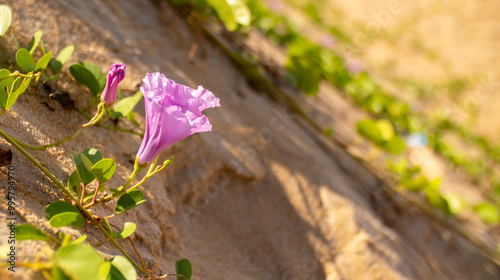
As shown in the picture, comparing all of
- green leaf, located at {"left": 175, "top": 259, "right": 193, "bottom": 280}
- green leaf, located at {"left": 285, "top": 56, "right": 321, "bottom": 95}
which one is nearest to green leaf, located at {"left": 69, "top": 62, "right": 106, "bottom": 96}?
green leaf, located at {"left": 175, "top": 259, "right": 193, "bottom": 280}

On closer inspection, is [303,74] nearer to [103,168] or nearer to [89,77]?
[89,77]

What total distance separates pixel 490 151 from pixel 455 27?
427cm

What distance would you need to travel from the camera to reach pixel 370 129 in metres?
1.95

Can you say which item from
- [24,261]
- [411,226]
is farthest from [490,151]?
[24,261]

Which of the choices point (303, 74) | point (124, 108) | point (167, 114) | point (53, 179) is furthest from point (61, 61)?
point (303, 74)

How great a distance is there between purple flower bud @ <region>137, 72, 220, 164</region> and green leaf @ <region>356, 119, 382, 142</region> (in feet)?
4.50

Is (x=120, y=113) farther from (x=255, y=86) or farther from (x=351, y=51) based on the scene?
(x=351, y=51)

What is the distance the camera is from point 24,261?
0.58m

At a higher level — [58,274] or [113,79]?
[113,79]

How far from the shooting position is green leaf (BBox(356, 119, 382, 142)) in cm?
193

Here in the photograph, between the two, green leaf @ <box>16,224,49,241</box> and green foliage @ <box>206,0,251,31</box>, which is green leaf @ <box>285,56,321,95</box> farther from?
green leaf @ <box>16,224,49,241</box>

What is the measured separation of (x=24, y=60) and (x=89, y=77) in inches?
5.6

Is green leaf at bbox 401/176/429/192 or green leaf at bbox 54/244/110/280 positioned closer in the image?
green leaf at bbox 54/244/110/280

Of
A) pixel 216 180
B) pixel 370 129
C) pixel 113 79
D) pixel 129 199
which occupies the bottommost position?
pixel 216 180
